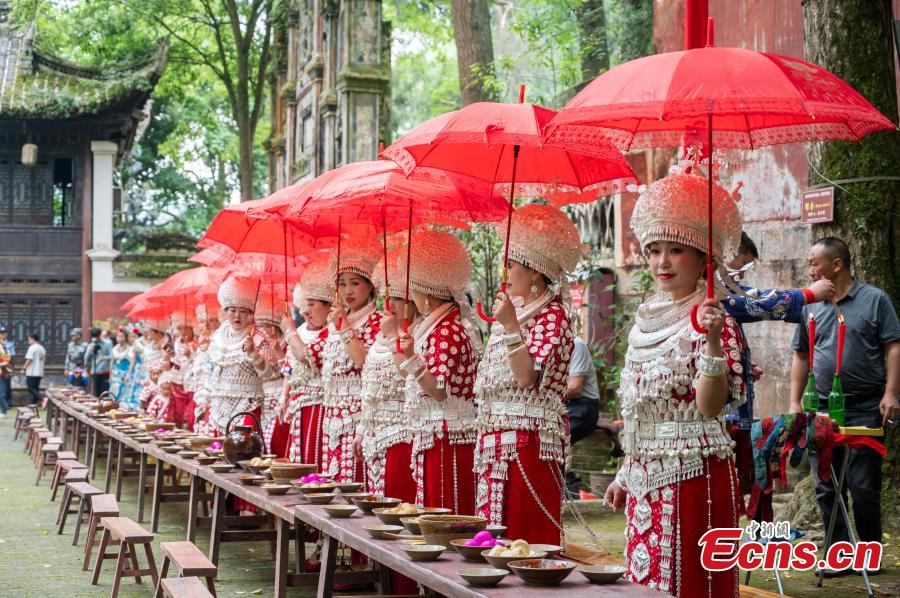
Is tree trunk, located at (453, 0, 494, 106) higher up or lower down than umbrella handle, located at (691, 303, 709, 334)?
higher up

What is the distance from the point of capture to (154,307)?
15.5 m

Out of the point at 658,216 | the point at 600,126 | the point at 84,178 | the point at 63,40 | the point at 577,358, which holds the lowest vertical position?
the point at 577,358

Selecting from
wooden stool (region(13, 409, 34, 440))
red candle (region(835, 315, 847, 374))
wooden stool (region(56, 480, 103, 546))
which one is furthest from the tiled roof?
red candle (region(835, 315, 847, 374))

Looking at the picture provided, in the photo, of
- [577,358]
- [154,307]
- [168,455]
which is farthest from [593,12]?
[168,455]

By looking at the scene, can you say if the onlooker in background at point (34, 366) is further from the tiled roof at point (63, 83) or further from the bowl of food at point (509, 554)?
the bowl of food at point (509, 554)

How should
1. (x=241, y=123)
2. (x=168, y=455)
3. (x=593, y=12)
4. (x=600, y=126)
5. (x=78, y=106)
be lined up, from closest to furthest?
(x=600, y=126), (x=168, y=455), (x=593, y=12), (x=241, y=123), (x=78, y=106)

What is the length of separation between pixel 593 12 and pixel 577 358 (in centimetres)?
965

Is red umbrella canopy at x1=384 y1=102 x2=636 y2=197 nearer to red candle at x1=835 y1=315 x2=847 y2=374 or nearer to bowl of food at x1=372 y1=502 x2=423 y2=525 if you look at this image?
red candle at x1=835 y1=315 x2=847 y2=374

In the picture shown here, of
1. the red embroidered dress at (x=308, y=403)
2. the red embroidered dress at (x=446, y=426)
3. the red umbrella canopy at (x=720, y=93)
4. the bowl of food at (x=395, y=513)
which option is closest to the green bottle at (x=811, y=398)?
the red embroidered dress at (x=446, y=426)

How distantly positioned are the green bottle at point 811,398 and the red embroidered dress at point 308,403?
10.7ft

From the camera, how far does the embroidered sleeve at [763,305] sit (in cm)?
475

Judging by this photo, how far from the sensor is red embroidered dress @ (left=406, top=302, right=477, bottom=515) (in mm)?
5969

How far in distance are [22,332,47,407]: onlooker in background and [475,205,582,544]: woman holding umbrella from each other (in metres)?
20.0

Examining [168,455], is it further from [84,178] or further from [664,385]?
[84,178]
